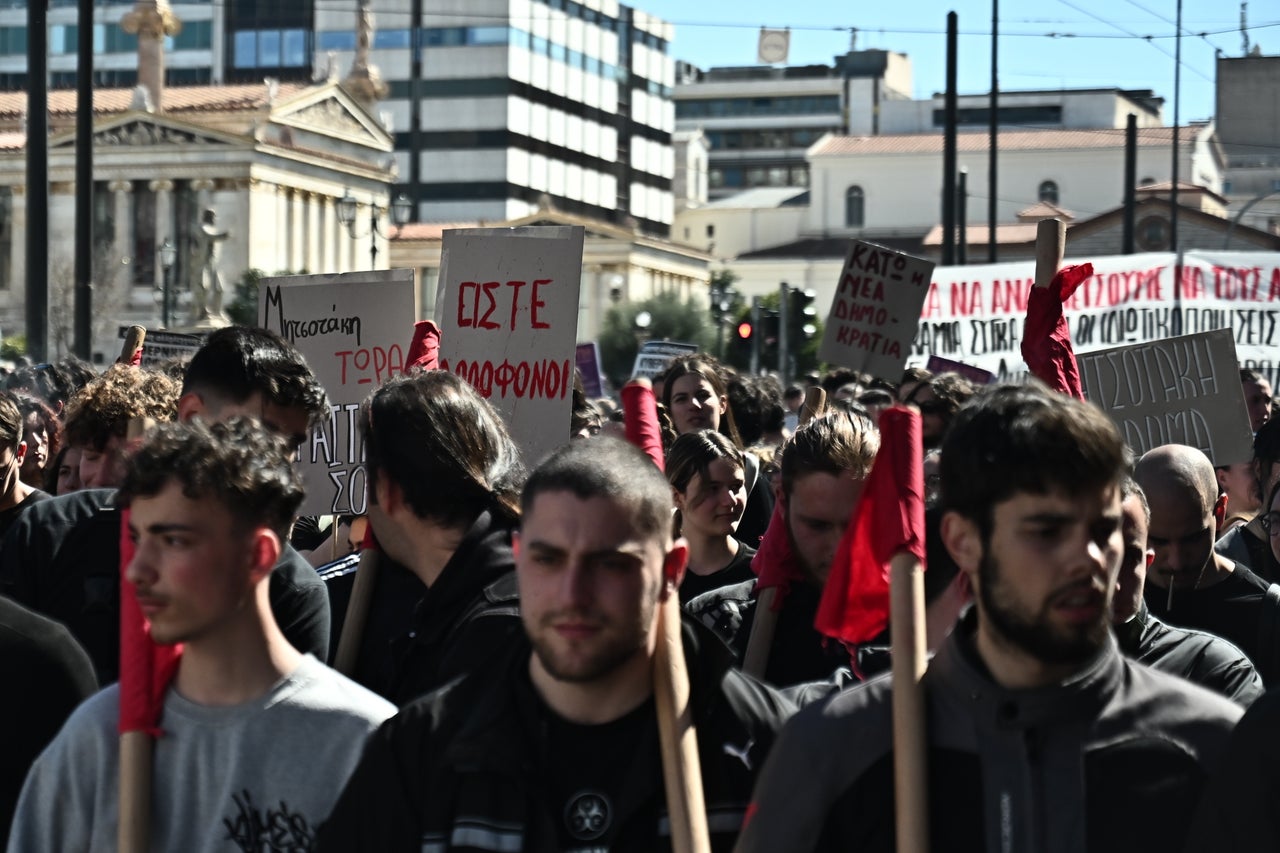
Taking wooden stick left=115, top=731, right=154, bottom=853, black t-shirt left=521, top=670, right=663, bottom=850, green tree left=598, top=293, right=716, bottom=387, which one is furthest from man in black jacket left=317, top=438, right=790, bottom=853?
green tree left=598, top=293, right=716, bottom=387

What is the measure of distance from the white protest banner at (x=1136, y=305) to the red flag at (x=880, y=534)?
10.4 meters

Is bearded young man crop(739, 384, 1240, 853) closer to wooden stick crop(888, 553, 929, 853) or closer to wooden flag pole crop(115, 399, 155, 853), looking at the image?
wooden stick crop(888, 553, 929, 853)

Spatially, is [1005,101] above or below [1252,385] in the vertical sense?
above

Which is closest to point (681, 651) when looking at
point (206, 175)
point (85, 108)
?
point (85, 108)

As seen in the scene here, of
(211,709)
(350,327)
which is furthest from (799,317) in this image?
(211,709)

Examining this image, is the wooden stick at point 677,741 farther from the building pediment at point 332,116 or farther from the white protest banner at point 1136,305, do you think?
the building pediment at point 332,116

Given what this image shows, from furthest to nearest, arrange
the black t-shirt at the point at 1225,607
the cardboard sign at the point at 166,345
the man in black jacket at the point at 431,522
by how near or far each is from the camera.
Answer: the cardboard sign at the point at 166,345 < the black t-shirt at the point at 1225,607 < the man in black jacket at the point at 431,522

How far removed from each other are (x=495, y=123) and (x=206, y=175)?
72.5ft

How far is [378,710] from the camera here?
126 inches

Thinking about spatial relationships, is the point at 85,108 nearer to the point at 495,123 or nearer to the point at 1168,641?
the point at 1168,641

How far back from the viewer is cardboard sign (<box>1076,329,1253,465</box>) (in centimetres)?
779

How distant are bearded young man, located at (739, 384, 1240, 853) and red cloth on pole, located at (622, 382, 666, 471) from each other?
777mm

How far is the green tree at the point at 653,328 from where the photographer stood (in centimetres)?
7181

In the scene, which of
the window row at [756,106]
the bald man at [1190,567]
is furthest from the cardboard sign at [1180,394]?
the window row at [756,106]
